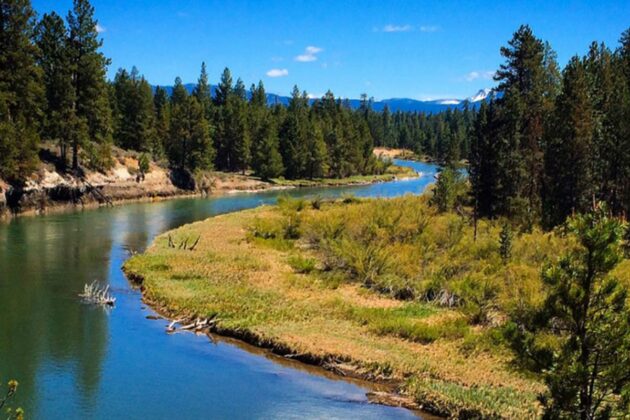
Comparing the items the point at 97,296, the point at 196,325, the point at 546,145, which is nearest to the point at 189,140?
the point at 546,145

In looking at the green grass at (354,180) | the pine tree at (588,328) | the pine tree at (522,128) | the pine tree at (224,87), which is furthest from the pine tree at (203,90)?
the pine tree at (588,328)

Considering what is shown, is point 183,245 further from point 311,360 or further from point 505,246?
point 311,360

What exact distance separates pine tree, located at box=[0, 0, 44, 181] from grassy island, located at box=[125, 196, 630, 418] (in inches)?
725

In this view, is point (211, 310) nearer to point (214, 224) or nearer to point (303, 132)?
point (214, 224)

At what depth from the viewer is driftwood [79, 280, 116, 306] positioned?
26.5 meters

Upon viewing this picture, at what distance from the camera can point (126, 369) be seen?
19594 millimetres

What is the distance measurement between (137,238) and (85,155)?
80.0 feet

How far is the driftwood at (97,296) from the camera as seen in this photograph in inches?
1044

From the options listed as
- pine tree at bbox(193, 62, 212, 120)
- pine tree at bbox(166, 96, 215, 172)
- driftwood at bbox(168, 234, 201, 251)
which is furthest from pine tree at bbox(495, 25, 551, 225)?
pine tree at bbox(193, 62, 212, 120)

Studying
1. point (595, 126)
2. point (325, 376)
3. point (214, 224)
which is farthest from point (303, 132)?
point (325, 376)

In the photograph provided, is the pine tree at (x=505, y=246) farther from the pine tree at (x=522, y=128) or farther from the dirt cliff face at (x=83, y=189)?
the dirt cliff face at (x=83, y=189)

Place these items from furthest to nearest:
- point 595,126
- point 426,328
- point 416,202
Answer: point 416,202
point 595,126
point 426,328

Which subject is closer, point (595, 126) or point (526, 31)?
point (595, 126)

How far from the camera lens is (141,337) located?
74.3ft
